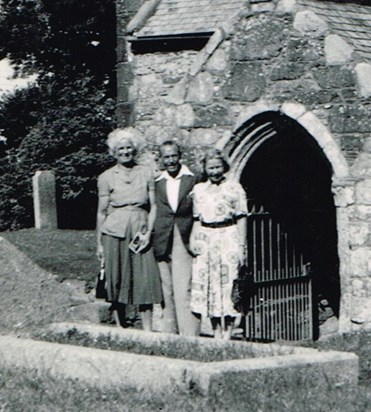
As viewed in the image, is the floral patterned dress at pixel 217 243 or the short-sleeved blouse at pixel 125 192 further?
the short-sleeved blouse at pixel 125 192

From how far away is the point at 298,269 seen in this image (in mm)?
13297

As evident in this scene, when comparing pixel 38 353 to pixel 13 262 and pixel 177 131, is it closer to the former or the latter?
pixel 13 262

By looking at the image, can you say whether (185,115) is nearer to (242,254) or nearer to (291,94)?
(291,94)

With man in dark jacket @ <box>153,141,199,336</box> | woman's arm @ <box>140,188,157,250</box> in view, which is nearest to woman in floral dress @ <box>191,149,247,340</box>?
man in dark jacket @ <box>153,141,199,336</box>

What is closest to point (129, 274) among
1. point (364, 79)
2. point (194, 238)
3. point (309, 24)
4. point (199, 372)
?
point (194, 238)

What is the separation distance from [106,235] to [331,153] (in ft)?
7.08

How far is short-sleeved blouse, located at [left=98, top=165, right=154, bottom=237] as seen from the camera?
10.6 meters

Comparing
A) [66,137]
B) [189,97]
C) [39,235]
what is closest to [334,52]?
[189,97]

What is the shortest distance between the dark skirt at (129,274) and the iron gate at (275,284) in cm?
188

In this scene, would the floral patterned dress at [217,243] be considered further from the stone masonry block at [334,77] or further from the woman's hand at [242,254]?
the stone masonry block at [334,77]

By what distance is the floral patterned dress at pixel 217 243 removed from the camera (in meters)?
10.4

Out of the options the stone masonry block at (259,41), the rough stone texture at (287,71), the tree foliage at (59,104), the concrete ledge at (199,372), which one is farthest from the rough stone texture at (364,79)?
the tree foliage at (59,104)

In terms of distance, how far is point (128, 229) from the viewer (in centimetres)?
1065

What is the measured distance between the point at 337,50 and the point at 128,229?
2505 mm
